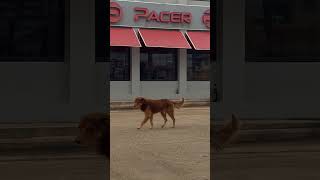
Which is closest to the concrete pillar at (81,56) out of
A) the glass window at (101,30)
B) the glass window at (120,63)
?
the glass window at (101,30)

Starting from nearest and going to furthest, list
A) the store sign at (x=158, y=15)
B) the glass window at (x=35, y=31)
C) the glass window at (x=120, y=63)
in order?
the glass window at (x=35, y=31)
the glass window at (x=120, y=63)
the store sign at (x=158, y=15)

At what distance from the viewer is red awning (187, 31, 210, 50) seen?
61.3 feet

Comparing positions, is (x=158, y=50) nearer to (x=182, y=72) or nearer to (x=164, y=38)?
(x=164, y=38)

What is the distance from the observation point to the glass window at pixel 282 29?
2799 millimetres

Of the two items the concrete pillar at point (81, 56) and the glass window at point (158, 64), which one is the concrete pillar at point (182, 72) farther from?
the concrete pillar at point (81, 56)

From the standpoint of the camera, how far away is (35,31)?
2.51 meters

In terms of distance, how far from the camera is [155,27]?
18500 mm

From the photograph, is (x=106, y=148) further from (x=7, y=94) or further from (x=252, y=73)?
(x=252, y=73)

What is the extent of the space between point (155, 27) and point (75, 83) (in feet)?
52.8

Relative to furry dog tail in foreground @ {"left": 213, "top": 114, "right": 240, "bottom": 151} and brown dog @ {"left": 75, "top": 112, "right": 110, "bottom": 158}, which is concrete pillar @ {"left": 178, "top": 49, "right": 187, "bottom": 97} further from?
brown dog @ {"left": 75, "top": 112, "right": 110, "bottom": 158}

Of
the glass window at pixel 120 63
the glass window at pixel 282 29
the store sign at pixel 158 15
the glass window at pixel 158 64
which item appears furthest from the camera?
the glass window at pixel 158 64

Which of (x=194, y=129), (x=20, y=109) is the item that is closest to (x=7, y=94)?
(x=20, y=109)

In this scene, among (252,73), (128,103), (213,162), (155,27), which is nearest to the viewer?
(252,73)

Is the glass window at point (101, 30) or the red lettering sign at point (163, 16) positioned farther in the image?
the red lettering sign at point (163, 16)
